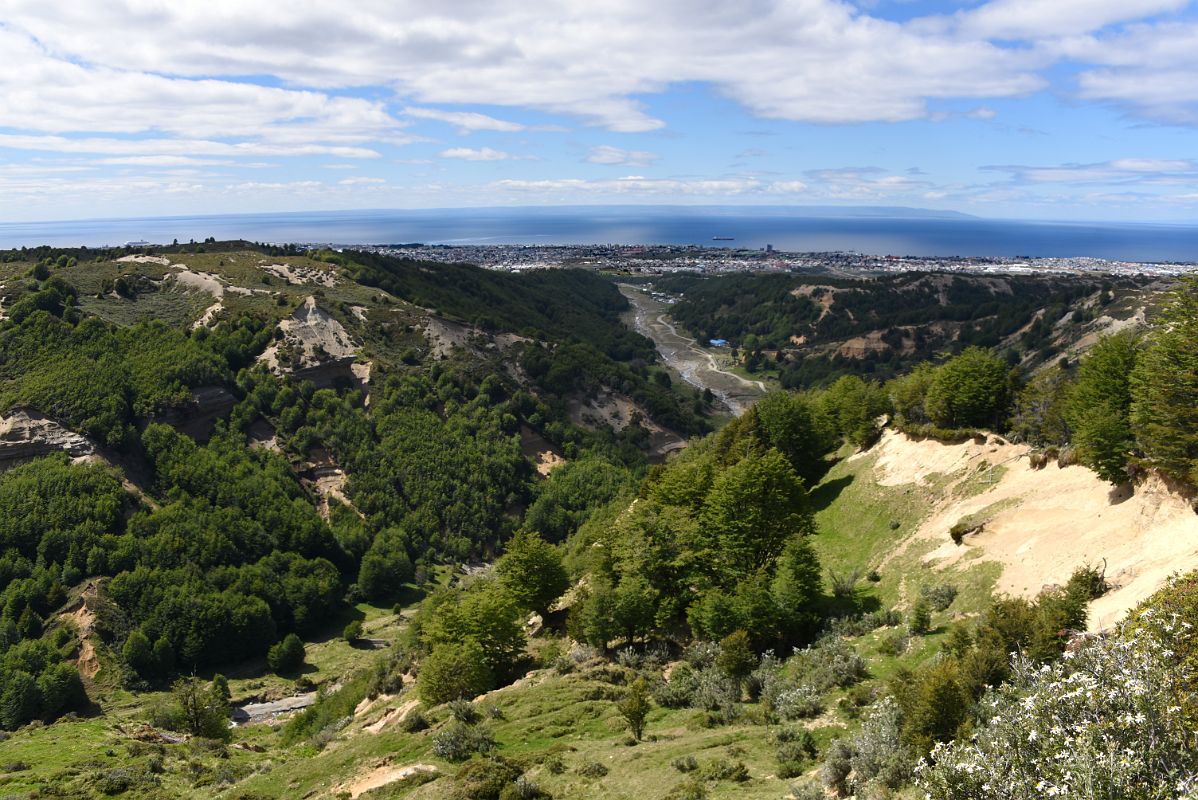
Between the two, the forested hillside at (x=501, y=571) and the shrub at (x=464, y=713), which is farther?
the shrub at (x=464, y=713)

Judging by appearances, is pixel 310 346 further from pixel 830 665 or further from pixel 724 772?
pixel 724 772

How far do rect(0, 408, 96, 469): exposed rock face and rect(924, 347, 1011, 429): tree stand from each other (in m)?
77.7

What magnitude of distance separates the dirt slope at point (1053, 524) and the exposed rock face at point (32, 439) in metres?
76.5

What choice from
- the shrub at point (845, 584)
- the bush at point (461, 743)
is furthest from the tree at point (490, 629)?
the shrub at point (845, 584)

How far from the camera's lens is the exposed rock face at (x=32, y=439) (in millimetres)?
67938

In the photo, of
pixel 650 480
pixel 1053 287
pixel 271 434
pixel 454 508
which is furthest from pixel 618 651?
pixel 1053 287

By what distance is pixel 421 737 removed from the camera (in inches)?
1077

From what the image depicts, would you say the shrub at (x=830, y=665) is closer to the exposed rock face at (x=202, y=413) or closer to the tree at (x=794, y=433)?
the tree at (x=794, y=433)

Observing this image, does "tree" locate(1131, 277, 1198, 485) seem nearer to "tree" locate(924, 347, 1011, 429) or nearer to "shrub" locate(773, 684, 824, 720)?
"tree" locate(924, 347, 1011, 429)

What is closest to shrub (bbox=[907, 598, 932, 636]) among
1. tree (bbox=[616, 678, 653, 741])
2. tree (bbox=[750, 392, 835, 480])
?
tree (bbox=[616, 678, 653, 741])

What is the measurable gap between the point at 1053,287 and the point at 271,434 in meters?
181

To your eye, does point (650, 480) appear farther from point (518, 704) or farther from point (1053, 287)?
point (1053, 287)

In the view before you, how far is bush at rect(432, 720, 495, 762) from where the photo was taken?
24672 millimetres

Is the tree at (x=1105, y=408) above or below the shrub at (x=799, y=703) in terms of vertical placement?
above
